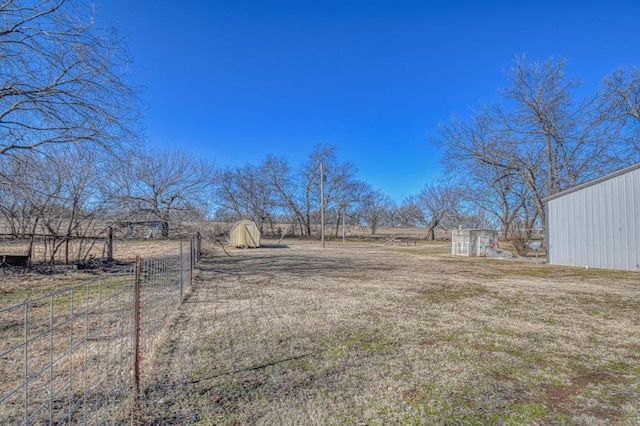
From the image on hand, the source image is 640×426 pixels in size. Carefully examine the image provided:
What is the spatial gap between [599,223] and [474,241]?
6.19 metres

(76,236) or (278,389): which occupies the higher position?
(76,236)

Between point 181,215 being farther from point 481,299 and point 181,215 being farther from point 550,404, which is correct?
point 550,404

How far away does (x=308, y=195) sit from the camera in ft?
135

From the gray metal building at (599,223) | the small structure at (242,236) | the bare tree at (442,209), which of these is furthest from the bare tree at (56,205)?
the bare tree at (442,209)

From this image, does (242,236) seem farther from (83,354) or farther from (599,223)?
(83,354)

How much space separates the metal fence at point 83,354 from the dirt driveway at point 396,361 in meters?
0.24

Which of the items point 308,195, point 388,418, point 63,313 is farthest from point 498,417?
point 308,195

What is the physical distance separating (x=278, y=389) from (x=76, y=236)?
32.7 ft

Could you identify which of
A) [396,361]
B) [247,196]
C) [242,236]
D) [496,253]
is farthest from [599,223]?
[247,196]

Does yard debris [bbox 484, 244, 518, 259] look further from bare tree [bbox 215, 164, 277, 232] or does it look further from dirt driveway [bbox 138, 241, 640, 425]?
bare tree [bbox 215, 164, 277, 232]

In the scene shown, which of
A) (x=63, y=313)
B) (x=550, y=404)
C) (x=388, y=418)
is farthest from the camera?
(x=63, y=313)

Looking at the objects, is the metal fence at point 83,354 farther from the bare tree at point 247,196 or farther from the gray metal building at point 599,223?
the bare tree at point 247,196

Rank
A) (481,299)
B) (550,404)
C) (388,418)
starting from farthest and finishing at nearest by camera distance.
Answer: (481,299) → (550,404) → (388,418)

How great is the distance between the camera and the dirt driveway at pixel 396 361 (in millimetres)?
2473
